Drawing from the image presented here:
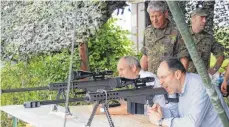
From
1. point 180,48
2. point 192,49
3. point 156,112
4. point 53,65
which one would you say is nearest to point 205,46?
point 180,48

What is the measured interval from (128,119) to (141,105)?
391 millimetres

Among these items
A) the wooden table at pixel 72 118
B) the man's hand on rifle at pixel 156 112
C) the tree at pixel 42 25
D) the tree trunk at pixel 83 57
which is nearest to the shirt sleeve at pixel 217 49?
the wooden table at pixel 72 118

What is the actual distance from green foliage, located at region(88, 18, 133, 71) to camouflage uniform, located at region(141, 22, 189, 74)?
2.03 meters

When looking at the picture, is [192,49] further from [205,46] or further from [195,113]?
[205,46]

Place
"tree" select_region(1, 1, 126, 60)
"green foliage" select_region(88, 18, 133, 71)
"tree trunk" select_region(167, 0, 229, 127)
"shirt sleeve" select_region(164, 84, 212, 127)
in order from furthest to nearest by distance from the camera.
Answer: "green foliage" select_region(88, 18, 133, 71) → "tree" select_region(1, 1, 126, 60) → "shirt sleeve" select_region(164, 84, 212, 127) → "tree trunk" select_region(167, 0, 229, 127)

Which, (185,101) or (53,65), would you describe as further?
(53,65)

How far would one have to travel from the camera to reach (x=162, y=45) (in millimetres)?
3684

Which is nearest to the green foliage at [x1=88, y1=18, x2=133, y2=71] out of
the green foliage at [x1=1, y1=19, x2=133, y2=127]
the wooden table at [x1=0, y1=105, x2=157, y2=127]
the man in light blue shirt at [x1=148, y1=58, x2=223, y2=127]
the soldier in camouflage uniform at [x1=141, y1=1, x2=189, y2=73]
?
the green foliage at [x1=1, y1=19, x2=133, y2=127]

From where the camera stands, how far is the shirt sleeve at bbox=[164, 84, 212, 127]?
7.32 feet

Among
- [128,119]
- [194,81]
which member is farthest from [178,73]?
[128,119]

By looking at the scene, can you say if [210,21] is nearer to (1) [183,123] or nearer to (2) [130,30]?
(2) [130,30]

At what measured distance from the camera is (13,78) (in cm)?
534

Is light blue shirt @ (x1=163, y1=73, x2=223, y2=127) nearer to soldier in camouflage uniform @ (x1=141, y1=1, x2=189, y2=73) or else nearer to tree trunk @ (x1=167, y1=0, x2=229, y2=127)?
soldier in camouflage uniform @ (x1=141, y1=1, x2=189, y2=73)

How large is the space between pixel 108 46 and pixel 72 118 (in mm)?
3225
